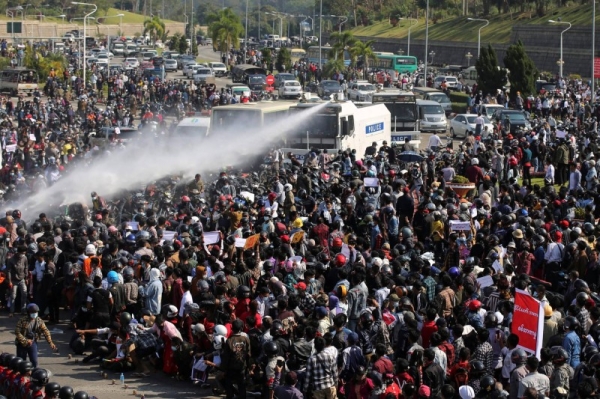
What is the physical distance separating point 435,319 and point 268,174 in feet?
52.0

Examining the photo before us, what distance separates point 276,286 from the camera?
17.4m

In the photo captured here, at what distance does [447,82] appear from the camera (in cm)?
6812

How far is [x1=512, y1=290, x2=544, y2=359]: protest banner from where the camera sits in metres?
14.0

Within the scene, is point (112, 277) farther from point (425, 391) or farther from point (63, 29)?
point (63, 29)

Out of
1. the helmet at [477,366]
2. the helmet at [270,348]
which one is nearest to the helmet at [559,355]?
the helmet at [477,366]

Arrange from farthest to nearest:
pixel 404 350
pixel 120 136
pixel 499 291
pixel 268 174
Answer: pixel 120 136 → pixel 268 174 → pixel 499 291 → pixel 404 350

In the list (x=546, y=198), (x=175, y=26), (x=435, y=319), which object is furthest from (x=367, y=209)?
(x=175, y=26)

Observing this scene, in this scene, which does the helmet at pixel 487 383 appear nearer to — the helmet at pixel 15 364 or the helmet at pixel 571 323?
the helmet at pixel 571 323

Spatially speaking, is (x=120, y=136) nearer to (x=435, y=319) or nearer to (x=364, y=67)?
(x=435, y=319)

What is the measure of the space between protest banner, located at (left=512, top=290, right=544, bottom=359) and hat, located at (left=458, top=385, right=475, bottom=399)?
1.03 meters

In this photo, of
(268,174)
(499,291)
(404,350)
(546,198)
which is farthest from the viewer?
(268,174)

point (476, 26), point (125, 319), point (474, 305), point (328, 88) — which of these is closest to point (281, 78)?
point (328, 88)

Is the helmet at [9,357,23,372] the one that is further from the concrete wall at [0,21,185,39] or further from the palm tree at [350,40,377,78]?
the concrete wall at [0,21,185,39]

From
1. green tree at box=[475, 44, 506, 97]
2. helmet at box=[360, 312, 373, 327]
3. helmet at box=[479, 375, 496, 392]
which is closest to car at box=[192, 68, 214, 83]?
green tree at box=[475, 44, 506, 97]
